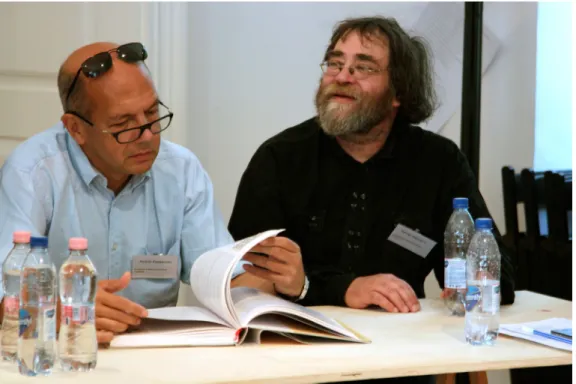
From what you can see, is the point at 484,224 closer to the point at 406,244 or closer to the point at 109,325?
the point at 406,244

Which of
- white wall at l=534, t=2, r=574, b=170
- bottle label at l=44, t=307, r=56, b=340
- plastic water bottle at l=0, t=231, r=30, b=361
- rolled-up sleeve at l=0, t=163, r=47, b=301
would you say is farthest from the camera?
white wall at l=534, t=2, r=574, b=170

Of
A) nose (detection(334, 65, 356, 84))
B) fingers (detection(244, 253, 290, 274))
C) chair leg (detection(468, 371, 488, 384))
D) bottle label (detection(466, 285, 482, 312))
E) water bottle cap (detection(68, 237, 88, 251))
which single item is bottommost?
chair leg (detection(468, 371, 488, 384))

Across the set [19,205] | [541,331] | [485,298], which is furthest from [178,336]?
[541,331]

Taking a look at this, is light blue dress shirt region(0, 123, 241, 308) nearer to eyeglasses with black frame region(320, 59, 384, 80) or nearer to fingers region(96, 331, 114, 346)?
fingers region(96, 331, 114, 346)

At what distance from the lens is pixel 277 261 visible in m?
2.09

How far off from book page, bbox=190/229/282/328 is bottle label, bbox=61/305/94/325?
0.31 metres

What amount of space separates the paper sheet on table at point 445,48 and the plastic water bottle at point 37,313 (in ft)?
8.50

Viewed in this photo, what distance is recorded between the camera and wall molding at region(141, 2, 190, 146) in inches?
135

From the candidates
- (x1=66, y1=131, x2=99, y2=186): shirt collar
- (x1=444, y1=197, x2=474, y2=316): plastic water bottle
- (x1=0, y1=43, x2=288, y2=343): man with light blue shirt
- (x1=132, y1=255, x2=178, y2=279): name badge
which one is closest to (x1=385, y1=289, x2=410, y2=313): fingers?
(x1=444, y1=197, x2=474, y2=316): plastic water bottle

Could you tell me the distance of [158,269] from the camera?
2.30m

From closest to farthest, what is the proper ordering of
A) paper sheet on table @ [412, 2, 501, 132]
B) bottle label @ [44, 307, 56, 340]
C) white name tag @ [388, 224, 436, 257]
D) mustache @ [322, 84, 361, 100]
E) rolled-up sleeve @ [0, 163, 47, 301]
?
1. bottle label @ [44, 307, 56, 340]
2. rolled-up sleeve @ [0, 163, 47, 301]
3. white name tag @ [388, 224, 436, 257]
4. mustache @ [322, 84, 361, 100]
5. paper sheet on table @ [412, 2, 501, 132]

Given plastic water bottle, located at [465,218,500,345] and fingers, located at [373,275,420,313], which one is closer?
plastic water bottle, located at [465,218,500,345]

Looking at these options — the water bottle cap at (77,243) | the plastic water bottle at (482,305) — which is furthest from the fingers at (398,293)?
the water bottle cap at (77,243)

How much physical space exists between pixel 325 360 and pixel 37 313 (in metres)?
0.54
